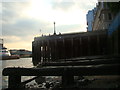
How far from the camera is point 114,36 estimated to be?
68.9 ft

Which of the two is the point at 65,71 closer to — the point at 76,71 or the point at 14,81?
the point at 76,71

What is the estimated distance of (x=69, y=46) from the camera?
26891 mm

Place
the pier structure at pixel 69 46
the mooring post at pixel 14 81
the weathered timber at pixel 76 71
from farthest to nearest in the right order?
the pier structure at pixel 69 46
the mooring post at pixel 14 81
the weathered timber at pixel 76 71

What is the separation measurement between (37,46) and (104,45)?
34.3 feet

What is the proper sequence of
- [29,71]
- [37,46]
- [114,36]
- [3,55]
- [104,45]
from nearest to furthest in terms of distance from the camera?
[29,71] → [114,36] → [104,45] → [37,46] → [3,55]

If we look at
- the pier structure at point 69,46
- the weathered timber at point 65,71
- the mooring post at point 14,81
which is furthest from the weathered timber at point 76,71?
the pier structure at point 69,46

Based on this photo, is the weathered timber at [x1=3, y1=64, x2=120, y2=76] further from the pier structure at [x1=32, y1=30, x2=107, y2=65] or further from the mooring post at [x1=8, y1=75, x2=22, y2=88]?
the pier structure at [x1=32, y1=30, x2=107, y2=65]

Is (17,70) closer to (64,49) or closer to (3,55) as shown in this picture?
(64,49)

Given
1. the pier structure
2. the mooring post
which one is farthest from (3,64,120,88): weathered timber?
the pier structure

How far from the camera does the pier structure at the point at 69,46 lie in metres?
25.0

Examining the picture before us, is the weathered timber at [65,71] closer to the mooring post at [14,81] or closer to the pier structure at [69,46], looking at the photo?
the mooring post at [14,81]

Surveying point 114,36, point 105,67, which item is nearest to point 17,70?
point 105,67

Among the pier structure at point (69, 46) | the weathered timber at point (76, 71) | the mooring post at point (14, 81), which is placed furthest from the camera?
the pier structure at point (69, 46)

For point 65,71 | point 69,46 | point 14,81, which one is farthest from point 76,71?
point 69,46
